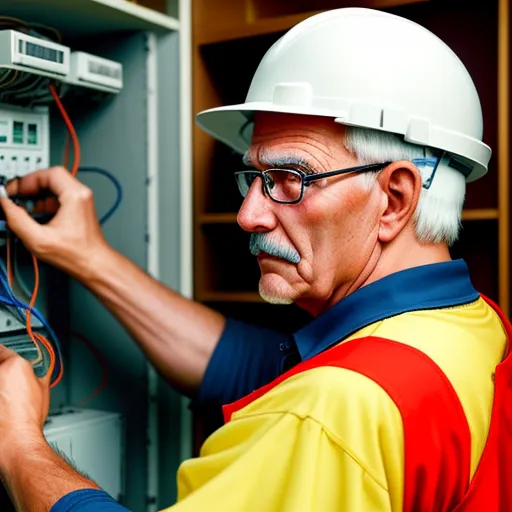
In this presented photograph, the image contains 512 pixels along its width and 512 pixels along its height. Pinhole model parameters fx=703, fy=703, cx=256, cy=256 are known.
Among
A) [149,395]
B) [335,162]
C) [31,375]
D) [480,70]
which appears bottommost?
[149,395]

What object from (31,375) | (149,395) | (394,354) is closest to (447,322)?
(394,354)

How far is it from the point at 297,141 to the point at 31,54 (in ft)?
1.77

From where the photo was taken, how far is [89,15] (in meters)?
1.56

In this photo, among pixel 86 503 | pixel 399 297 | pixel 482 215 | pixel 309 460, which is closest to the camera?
pixel 309 460

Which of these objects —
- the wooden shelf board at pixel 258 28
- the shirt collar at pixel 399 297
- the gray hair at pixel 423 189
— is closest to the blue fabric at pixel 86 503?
the shirt collar at pixel 399 297

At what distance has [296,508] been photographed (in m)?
0.88

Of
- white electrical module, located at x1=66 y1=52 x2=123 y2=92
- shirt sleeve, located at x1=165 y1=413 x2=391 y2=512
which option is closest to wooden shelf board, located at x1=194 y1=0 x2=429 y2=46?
white electrical module, located at x1=66 y1=52 x2=123 y2=92

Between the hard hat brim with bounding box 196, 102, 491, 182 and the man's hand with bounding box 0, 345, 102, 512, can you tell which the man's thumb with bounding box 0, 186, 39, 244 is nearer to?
the man's hand with bounding box 0, 345, 102, 512

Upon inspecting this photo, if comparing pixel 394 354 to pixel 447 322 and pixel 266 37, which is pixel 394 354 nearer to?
pixel 447 322

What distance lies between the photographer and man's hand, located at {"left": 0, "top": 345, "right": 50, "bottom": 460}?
114 cm

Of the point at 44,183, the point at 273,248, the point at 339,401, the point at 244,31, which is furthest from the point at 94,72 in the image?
the point at 339,401

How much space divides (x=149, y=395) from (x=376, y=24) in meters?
1.02

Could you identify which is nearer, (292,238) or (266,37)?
(292,238)

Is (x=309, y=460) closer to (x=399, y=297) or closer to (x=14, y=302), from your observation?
(x=399, y=297)
